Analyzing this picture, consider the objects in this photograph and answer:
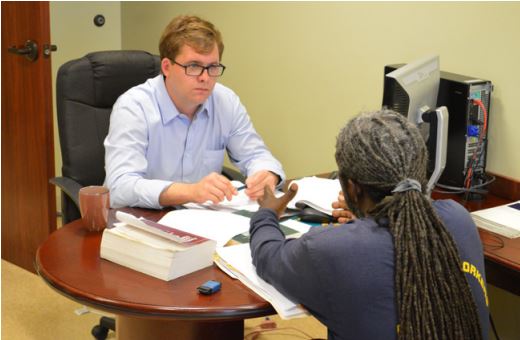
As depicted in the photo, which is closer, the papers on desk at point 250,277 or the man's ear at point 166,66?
the papers on desk at point 250,277

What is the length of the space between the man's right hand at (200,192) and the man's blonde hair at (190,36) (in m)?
0.46

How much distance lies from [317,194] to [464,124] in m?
0.62

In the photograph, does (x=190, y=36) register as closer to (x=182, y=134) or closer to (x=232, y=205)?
(x=182, y=134)

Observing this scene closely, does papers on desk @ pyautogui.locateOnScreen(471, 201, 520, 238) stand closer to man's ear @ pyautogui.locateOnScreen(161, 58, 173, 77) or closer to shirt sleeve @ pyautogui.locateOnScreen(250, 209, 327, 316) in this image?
shirt sleeve @ pyautogui.locateOnScreen(250, 209, 327, 316)

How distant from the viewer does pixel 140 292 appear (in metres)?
1.50

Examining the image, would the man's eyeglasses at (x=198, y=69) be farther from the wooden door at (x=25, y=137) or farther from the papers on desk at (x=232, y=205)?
the wooden door at (x=25, y=137)

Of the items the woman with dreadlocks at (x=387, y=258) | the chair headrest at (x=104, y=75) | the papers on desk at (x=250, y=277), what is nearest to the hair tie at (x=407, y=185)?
the woman with dreadlocks at (x=387, y=258)

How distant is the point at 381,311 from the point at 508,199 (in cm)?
120

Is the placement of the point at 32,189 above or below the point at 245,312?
below

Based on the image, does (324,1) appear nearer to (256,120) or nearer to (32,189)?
(256,120)

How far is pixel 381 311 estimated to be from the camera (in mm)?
1352

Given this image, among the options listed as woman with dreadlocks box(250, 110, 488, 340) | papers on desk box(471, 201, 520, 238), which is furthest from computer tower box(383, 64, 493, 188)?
woman with dreadlocks box(250, 110, 488, 340)

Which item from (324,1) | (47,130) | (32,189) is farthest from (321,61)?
(32,189)

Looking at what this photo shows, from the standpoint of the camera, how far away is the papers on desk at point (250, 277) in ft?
4.73
